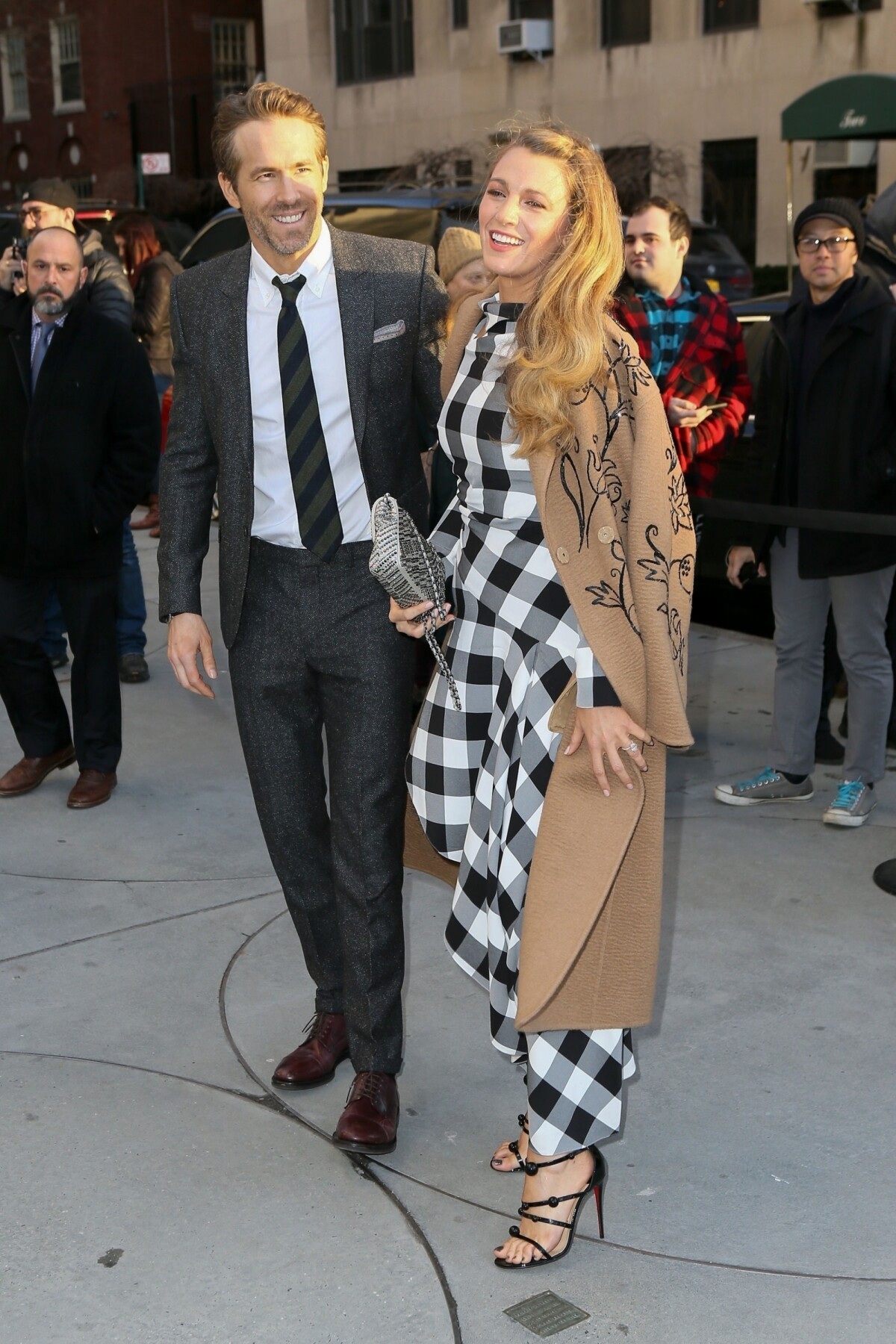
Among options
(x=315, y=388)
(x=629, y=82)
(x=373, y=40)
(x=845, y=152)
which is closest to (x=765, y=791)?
(x=315, y=388)

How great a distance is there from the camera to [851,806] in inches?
215

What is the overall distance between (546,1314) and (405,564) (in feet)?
4.68

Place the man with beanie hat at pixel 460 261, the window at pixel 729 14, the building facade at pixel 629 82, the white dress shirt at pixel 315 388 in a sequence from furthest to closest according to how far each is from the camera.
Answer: the window at pixel 729 14 < the building facade at pixel 629 82 < the man with beanie hat at pixel 460 261 < the white dress shirt at pixel 315 388

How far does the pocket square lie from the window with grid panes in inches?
1556

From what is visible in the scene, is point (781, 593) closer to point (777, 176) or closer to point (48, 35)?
point (777, 176)

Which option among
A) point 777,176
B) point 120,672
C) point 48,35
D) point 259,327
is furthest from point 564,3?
point 259,327

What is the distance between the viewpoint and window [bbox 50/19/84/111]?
129 feet

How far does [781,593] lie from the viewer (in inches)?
223

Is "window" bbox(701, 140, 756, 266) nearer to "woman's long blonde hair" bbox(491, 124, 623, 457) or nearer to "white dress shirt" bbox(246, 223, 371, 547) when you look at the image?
"white dress shirt" bbox(246, 223, 371, 547)

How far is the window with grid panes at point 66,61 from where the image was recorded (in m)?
39.2

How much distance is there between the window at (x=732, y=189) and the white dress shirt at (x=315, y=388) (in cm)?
2359

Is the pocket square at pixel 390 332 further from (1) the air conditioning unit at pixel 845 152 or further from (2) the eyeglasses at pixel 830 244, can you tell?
(1) the air conditioning unit at pixel 845 152

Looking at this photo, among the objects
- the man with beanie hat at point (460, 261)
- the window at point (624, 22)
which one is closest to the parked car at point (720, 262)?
A: the man with beanie hat at point (460, 261)

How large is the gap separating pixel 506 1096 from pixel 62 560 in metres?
Result: 2.99
